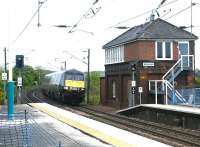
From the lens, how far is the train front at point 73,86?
173ft

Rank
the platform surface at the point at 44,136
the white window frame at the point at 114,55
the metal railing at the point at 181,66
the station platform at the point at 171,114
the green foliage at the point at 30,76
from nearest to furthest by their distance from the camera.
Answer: the platform surface at the point at 44,136 → the station platform at the point at 171,114 → the metal railing at the point at 181,66 → the white window frame at the point at 114,55 → the green foliage at the point at 30,76

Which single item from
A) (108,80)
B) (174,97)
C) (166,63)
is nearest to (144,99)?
(166,63)

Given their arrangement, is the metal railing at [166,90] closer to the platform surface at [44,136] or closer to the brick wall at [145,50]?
the brick wall at [145,50]

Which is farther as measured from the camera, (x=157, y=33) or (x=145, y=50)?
(x=157, y=33)

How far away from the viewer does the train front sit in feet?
173

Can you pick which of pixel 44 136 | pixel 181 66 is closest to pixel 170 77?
pixel 181 66

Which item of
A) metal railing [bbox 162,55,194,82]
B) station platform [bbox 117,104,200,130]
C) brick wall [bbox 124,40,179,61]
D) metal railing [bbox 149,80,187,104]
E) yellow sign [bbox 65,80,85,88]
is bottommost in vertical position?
station platform [bbox 117,104,200,130]

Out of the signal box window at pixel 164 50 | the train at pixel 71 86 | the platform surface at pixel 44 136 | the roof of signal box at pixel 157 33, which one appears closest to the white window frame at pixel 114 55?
the roof of signal box at pixel 157 33

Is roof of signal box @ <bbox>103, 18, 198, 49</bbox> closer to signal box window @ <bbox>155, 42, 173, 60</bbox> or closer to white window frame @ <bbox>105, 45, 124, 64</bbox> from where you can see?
signal box window @ <bbox>155, 42, 173, 60</bbox>

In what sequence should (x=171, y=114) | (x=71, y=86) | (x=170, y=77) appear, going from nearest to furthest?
(x=171, y=114) < (x=170, y=77) < (x=71, y=86)

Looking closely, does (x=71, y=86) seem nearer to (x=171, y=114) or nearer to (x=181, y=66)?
(x=181, y=66)

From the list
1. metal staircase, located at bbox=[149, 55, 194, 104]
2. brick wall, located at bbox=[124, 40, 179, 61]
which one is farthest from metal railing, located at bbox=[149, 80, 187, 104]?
brick wall, located at bbox=[124, 40, 179, 61]

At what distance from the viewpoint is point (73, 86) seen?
174 ft

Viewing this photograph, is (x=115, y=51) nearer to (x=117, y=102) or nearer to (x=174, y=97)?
(x=117, y=102)
